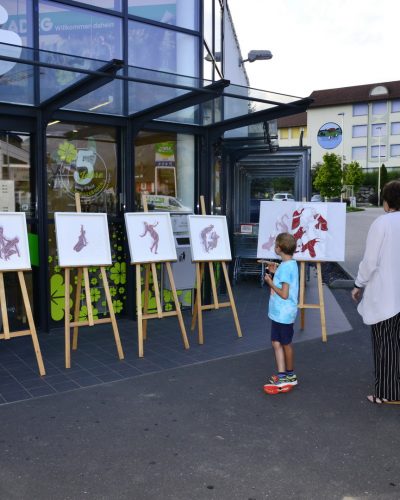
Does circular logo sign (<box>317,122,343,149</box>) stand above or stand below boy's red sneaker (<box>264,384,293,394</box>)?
above

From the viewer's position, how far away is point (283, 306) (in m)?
4.79

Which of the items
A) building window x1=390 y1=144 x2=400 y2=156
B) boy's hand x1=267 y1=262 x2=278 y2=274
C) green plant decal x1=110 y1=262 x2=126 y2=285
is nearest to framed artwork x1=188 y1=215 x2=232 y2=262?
green plant decal x1=110 y1=262 x2=126 y2=285

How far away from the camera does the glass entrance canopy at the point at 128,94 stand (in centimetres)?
547

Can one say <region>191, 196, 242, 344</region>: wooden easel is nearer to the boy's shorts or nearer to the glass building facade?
the glass building facade

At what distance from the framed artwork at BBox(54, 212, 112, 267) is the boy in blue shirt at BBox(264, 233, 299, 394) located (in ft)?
6.47

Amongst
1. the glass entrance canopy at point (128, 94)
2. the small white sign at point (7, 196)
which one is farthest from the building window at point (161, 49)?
the small white sign at point (7, 196)

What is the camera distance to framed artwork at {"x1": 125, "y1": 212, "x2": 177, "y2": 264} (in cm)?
607

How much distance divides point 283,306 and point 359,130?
62.3 meters

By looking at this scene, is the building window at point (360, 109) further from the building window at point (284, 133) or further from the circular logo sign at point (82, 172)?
the circular logo sign at point (82, 172)

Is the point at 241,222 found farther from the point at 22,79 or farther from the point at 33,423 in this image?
the point at 33,423

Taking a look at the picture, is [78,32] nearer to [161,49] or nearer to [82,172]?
[161,49]

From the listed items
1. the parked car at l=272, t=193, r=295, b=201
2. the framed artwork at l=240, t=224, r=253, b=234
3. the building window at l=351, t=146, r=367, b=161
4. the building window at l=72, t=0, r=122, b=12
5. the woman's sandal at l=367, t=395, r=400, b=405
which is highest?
the building window at l=351, t=146, r=367, b=161

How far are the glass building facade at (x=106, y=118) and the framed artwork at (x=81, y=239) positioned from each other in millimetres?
1008

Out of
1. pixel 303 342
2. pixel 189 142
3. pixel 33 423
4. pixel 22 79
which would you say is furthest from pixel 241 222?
pixel 33 423
